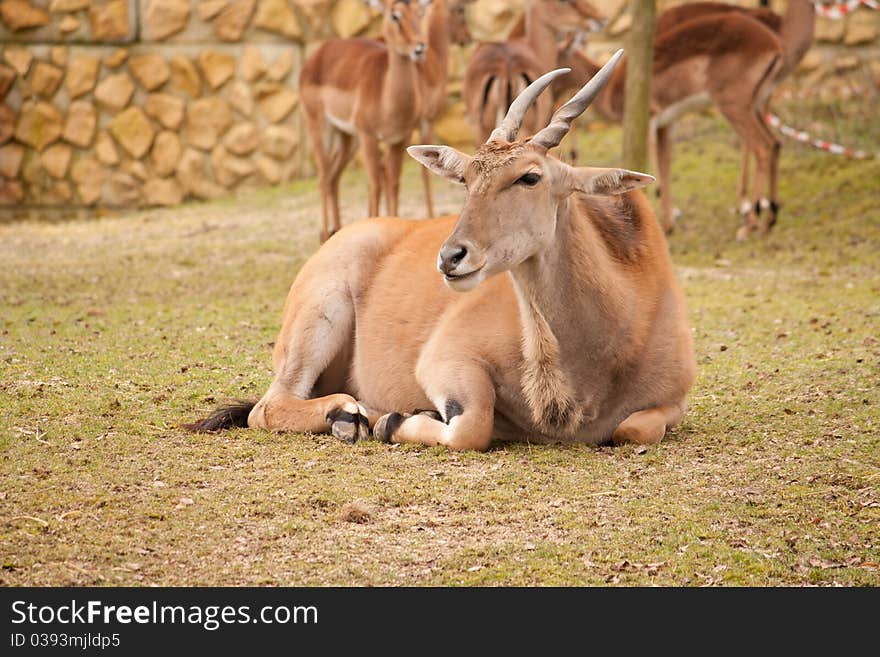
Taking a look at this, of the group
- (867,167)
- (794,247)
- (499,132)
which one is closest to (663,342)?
(499,132)

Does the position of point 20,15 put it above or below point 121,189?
above

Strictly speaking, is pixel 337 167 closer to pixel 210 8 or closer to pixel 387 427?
pixel 210 8

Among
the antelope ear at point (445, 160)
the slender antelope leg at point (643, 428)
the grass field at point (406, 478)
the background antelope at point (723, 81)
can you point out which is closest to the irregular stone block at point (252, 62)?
the background antelope at point (723, 81)

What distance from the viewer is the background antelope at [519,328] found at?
4.64m

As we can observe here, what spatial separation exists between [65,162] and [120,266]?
5.70 metres

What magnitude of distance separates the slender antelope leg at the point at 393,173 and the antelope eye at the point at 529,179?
6333 millimetres

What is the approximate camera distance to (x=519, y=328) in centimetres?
498

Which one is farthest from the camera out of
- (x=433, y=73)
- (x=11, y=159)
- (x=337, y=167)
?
(x=11, y=159)

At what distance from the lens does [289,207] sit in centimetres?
1389

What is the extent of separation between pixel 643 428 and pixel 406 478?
0.98 m

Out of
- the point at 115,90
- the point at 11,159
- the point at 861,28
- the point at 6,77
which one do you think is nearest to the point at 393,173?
the point at 115,90

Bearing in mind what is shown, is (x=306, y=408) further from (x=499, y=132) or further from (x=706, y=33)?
(x=706, y=33)

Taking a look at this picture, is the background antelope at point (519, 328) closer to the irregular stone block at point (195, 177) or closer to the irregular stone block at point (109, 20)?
the irregular stone block at point (195, 177)

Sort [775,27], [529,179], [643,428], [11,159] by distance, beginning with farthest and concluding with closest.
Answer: [11,159], [775,27], [643,428], [529,179]
